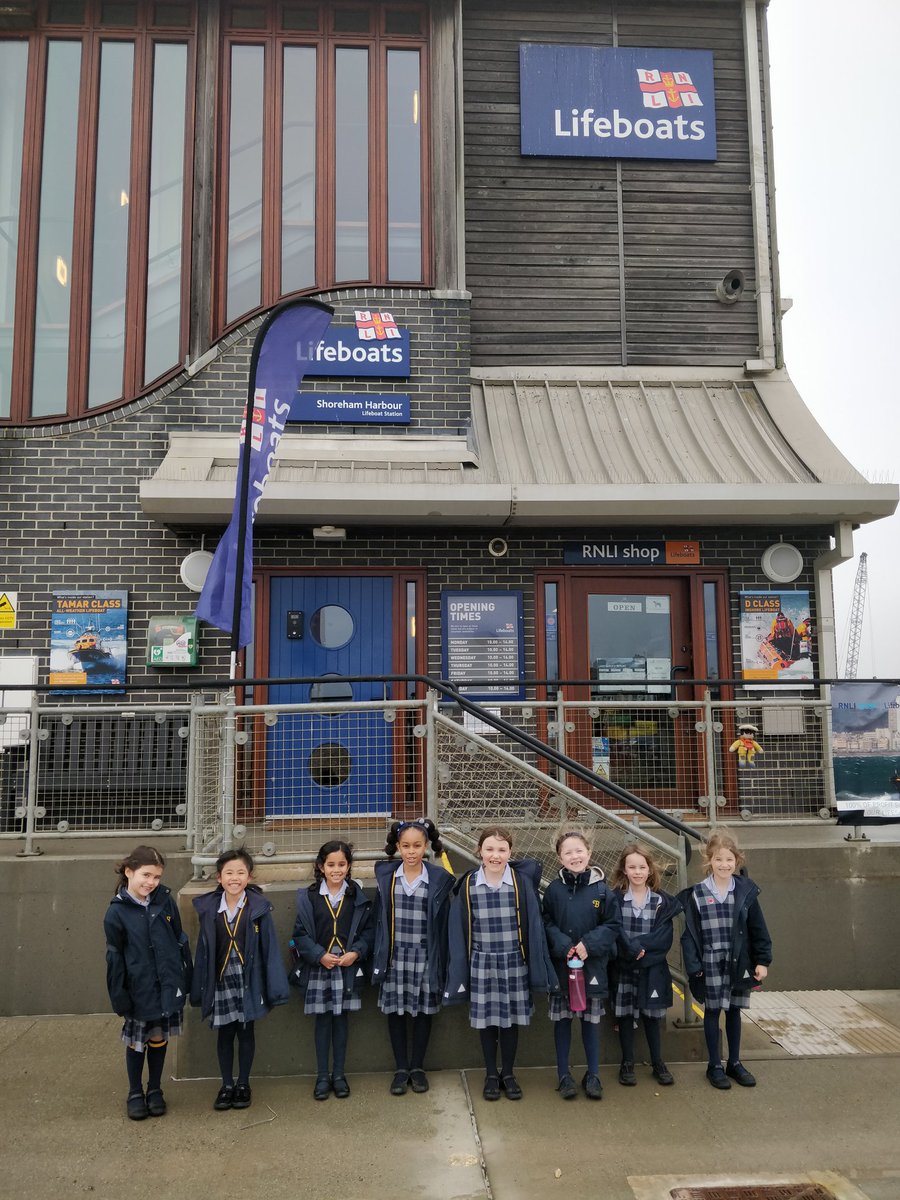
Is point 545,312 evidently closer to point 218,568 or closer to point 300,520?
point 300,520

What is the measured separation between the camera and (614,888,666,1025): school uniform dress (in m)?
4.88

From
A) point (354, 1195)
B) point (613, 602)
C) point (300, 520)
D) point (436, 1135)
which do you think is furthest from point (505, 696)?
point (354, 1195)

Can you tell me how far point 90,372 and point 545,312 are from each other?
14.8 feet

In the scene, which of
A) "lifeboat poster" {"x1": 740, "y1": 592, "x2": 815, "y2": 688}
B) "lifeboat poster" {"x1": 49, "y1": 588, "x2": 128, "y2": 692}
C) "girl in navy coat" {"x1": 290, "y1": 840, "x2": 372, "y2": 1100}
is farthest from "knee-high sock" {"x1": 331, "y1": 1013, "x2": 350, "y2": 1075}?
"lifeboat poster" {"x1": 740, "y1": 592, "x2": 815, "y2": 688}

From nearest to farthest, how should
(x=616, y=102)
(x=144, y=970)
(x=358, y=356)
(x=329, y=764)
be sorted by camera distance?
(x=144, y=970) → (x=329, y=764) → (x=358, y=356) → (x=616, y=102)

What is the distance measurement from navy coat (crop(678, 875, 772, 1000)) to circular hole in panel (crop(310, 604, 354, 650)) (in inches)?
171

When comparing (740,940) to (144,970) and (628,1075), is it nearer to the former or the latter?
(628,1075)

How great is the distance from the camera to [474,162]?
9820mm

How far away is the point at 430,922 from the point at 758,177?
865cm

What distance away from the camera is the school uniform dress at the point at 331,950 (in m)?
4.78

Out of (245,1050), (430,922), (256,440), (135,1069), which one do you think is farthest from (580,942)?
(256,440)

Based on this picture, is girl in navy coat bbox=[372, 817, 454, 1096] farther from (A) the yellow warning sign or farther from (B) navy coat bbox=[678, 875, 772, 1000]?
(A) the yellow warning sign

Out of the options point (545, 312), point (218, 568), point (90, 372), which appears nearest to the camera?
point (218, 568)

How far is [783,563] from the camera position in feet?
28.8
